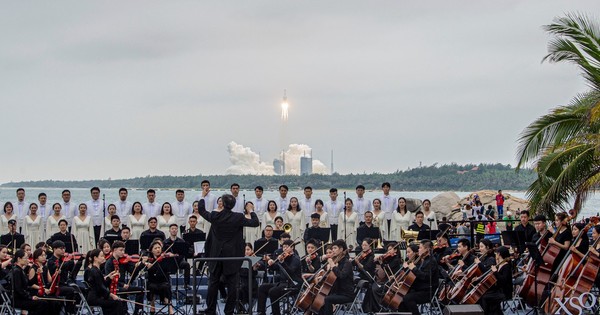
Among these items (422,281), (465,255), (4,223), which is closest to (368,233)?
(465,255)

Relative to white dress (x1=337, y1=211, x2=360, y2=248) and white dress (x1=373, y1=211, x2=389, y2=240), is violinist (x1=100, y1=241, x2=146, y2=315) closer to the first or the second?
white dress (x1=337, y1=211, x2=360, y2=248)

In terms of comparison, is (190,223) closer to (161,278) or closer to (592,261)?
(161,278)

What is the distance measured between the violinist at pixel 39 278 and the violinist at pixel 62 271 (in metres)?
0.12

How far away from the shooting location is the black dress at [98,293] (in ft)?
42.5

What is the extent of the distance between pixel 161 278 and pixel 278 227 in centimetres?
309

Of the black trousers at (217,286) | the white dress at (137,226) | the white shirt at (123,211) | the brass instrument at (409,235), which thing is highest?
the white shirt at (123,211)

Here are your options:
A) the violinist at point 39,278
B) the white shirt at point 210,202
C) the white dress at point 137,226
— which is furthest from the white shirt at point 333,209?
the violinist at point 39,278

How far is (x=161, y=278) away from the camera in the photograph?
14336 mm

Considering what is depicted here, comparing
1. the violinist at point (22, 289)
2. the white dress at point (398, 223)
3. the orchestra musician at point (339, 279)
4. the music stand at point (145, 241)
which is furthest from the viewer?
the white dress at point (398, 223)

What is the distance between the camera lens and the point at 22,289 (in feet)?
42.6

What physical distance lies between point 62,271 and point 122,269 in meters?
0.99

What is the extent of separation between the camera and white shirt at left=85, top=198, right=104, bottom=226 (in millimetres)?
18094

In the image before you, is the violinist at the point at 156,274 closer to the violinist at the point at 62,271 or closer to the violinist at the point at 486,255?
the violinist at the point at 62,271

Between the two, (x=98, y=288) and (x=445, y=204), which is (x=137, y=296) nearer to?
(x=98, y=288)
